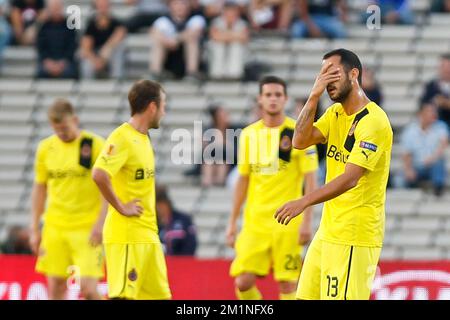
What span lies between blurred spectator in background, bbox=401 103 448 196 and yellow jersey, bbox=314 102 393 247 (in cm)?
730

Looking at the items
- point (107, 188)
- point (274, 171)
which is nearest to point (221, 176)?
point (274, 171)

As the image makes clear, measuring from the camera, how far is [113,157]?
1220cm

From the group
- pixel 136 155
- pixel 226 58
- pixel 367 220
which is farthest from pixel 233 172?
pixel 367 220

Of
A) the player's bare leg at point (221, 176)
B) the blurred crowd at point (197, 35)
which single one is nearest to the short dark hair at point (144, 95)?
the blurred crowd at point (197, 35)

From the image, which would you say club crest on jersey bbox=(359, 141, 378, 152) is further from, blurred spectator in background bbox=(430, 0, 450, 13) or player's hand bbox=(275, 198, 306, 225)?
blurred spectator in background bbox=(430, 0, 450, 13)

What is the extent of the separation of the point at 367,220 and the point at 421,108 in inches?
307

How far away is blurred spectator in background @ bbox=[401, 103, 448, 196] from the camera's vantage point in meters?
18.4

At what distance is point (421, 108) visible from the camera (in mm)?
18672

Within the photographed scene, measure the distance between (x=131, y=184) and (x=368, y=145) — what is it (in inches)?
94.8

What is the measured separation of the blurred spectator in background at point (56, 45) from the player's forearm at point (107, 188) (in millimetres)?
8188

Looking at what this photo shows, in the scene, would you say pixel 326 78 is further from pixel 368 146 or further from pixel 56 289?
pixel 56 289

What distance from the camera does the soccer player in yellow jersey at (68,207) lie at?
14.3m
